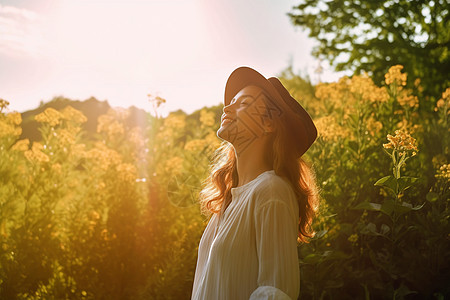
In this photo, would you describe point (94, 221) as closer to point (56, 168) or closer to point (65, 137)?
point (56, 168)

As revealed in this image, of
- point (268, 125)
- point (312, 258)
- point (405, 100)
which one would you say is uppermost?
point (405, 100)

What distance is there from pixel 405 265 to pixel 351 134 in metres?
1.06

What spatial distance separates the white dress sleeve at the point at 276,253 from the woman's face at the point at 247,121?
11.2 inches

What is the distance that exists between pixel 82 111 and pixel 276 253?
11.3 feet

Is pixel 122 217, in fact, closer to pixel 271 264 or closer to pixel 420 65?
pixel 271 264

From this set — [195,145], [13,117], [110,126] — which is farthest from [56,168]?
[195,145]

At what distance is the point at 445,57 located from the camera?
582 centimetres

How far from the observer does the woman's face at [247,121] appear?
5.18 ft

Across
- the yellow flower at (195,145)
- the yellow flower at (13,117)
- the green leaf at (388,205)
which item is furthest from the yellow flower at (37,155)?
the green leaf at (388,205)

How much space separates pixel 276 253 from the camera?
1343 millimetres

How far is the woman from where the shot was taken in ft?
4.45

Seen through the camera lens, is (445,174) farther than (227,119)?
Yes

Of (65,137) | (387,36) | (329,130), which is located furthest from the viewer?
(387,36)

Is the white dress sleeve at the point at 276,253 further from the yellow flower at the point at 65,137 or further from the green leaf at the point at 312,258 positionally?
the yellow flower at the point at 65,137
